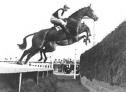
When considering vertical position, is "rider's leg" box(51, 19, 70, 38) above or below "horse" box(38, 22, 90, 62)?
above

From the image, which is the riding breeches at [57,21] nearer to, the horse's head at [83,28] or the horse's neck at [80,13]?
the horse's neck at [80,13]

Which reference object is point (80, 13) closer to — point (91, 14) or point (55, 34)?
point (91, 14)

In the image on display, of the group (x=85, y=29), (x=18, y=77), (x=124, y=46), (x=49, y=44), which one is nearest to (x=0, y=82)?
(x=18, y=77)

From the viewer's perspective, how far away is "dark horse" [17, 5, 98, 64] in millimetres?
15680

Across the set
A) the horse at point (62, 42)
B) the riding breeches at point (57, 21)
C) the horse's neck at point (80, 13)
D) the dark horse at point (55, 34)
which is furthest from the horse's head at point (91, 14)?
the riding breeches at point (57, 21)

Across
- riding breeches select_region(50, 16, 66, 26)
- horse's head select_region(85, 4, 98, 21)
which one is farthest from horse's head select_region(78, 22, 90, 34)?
riding breeches select_region(50, 16, 66, 26)

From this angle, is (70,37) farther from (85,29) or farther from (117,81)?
(117,81)

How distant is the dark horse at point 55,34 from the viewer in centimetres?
1568

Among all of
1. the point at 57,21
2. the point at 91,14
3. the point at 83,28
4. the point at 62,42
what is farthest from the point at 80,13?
the point at 62,42

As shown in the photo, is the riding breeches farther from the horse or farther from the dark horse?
A: the horse

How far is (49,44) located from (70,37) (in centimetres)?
134

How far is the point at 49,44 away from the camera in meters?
17.0

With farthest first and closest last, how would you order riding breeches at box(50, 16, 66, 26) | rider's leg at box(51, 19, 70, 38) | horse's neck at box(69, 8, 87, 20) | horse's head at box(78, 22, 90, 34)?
riding breeches at box(50, 16, 66, 26) → rider's leg at box(51, 19, 70, 38) → horse's neck at box(69, 8, 87, 20) → horse's head at box(78, 22, 90, 34)

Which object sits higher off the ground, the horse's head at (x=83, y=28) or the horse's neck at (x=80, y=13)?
the horse's neck at (x=80, y=13)
